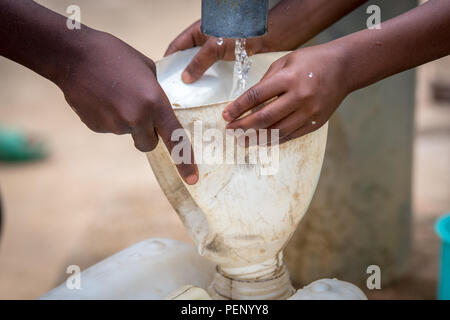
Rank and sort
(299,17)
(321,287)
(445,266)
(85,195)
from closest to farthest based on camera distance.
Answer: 1. (321,287)
2. (299,17)
3. (445,266)
4. (85,195)

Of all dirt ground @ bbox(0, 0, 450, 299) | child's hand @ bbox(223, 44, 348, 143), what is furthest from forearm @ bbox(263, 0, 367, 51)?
dirt ground @ bbox(0, 0, 450, 299)

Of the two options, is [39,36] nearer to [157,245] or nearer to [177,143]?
[177,143]

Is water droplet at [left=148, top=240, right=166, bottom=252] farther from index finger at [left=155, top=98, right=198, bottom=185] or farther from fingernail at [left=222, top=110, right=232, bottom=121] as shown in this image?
fingernail at [left=222, top=110, right=232, bottom=121]

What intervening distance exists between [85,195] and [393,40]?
8.25ft

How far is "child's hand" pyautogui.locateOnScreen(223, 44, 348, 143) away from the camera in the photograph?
1.02m

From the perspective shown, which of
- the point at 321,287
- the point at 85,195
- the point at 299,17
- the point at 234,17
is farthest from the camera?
the point at 85,195

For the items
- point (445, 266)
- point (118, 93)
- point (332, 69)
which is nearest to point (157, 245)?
point (118, 93)

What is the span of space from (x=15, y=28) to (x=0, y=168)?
286 cm

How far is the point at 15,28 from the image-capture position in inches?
41.6

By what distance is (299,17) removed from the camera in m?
1.35

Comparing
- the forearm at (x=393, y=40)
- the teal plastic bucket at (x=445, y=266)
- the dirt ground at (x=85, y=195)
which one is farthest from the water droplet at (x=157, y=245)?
the dirt ground at (x=85, y=195)

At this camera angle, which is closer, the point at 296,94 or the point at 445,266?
the point at 296,94

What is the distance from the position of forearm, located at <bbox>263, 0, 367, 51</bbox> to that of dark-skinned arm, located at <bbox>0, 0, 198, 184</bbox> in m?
0.38
